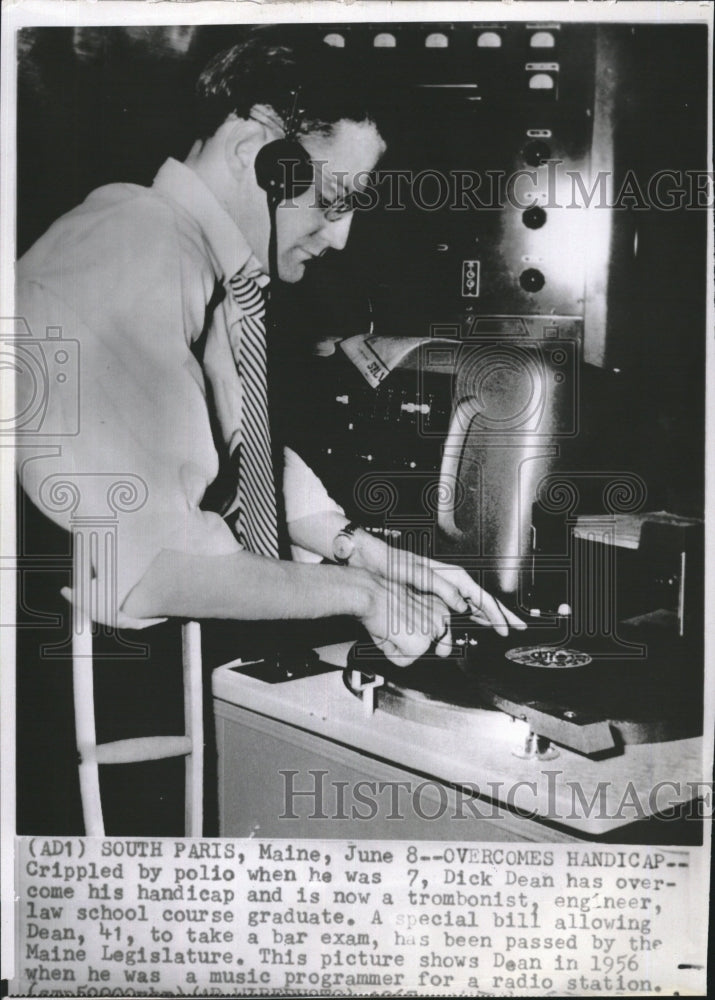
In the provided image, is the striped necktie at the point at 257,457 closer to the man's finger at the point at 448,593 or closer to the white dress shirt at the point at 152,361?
the white dress shirt at the point at 152,361

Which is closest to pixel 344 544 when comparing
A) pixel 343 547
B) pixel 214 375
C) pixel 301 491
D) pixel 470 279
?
pixel 343 547

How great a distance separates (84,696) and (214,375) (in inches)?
22.7

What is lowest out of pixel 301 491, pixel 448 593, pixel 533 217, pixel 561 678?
pixel 561 678

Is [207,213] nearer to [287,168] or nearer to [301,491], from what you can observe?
[287,168]

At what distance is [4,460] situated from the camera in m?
1.62

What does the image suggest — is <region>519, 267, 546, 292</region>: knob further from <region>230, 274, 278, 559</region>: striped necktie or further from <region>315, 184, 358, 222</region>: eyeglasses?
<region>230, 274, 278, 559</region>: striped necktie

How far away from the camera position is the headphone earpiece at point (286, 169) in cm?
157

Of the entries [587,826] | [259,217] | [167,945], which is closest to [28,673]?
[167,945]

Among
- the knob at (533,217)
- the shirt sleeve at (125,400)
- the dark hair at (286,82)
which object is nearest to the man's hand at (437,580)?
the shirt sleeve at (125,400)

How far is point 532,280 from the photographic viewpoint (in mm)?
1539

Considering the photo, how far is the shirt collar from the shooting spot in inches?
62.4

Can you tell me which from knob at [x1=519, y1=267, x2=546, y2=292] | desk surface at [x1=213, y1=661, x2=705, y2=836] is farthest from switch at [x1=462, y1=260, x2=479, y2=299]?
desk surface at [x1=213, y1=661, x2=705, y2=836]

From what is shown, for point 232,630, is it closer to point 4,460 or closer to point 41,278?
point 4,460

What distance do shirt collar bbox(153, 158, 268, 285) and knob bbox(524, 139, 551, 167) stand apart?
466 mm
